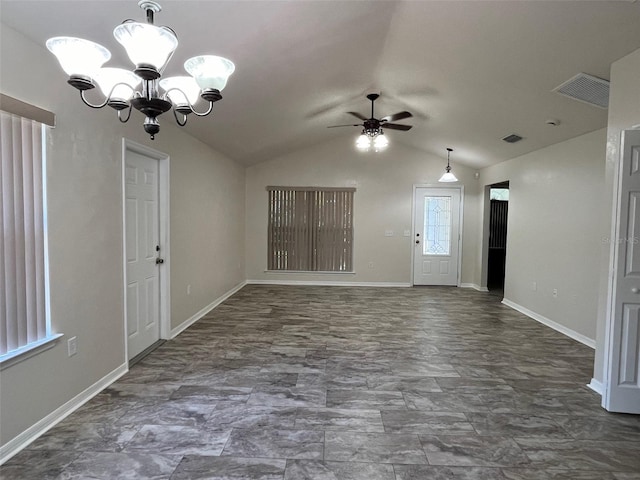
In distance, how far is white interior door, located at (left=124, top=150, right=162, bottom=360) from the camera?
3357 millimetres

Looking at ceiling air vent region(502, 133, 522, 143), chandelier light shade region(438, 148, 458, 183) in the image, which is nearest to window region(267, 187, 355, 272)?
chandelier light shade region(438, 148, 458, 183)

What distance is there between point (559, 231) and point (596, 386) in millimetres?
2323

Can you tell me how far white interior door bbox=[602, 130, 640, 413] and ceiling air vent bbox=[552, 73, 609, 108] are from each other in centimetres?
82

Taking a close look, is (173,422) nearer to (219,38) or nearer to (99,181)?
(99,181)

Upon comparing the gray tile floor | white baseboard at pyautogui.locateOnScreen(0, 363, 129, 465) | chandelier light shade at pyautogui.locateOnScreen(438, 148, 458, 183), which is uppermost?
chandelier light shade at pyautogui.locateOnScreen(438, 148, 458, 183)

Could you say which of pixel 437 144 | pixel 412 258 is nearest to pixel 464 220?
pixel 412 258

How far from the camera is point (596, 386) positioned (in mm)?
2930

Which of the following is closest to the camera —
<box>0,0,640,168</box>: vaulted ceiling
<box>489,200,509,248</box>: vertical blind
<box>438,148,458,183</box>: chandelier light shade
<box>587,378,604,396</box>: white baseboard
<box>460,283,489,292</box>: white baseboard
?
<box>0,0,640,168</box>: vaulted ceiling

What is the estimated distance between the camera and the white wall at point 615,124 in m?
2.58

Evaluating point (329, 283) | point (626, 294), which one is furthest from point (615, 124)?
point (329, 283)

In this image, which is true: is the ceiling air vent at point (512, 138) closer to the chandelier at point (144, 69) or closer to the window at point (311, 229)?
the window at point (311, 229)

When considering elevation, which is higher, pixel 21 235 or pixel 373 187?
pixel 373 187

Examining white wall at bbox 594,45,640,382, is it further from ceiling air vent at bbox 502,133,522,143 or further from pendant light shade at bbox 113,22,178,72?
pendant light shade at bbox 113,22,178,72

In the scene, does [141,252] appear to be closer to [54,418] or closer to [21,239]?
[21,239]
